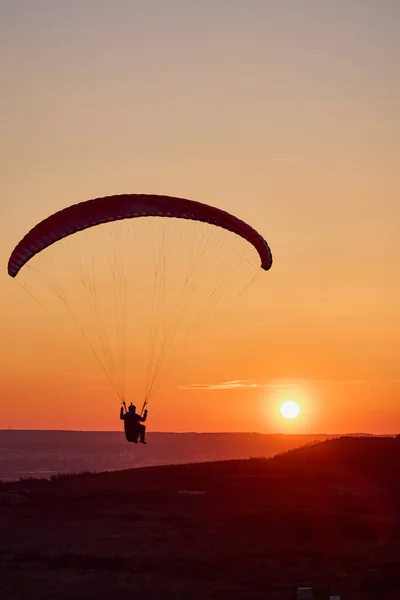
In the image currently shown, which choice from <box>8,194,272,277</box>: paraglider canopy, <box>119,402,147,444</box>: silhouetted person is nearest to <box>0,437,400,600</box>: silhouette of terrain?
<box>119,402,147,444</box>: silhouetted person

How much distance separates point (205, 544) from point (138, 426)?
15.3 ft

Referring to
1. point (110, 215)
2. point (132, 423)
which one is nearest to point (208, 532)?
point (132, 423)

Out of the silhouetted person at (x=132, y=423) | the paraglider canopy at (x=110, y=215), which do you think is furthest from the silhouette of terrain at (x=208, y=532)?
the paraglider canopy at (x=110, y=215)

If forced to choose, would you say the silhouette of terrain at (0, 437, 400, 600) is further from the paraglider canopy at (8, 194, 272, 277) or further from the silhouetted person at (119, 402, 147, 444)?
the paraglider canopy at (8, 194, 272, 277)

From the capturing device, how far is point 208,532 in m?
30.4

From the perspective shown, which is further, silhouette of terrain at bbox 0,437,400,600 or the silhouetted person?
the silhouetted person

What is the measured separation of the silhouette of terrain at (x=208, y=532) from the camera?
82.1 feet

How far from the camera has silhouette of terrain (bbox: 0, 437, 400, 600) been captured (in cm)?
2503

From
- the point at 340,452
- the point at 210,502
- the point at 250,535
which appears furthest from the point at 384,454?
the point at 250,535

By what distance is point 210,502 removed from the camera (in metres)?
34.7

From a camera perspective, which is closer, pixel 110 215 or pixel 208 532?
pixel 208 532

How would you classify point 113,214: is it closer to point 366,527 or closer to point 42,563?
point 42,563

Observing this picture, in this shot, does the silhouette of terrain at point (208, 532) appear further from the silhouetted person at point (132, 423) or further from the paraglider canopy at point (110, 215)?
the paraglider canopy at point (110, 215)

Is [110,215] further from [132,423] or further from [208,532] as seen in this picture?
[208,532]
